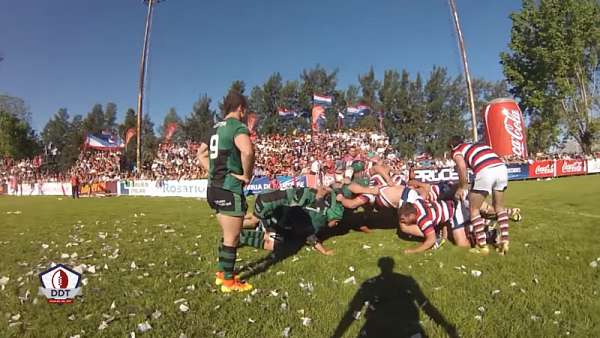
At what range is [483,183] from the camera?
19.5 feet

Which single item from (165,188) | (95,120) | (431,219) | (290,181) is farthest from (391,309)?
(95,120)

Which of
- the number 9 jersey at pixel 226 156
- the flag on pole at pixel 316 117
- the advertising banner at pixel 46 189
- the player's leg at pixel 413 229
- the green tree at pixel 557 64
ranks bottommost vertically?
the advertising banner at pixel 46 189

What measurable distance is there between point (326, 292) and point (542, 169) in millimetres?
31246

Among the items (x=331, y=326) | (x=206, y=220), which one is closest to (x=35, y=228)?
(x=206, y=220)

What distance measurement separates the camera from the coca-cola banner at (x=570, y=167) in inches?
1182

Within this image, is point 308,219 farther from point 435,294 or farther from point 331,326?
point 331,326

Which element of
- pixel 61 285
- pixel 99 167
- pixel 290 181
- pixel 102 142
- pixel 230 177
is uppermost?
pixel 102 142

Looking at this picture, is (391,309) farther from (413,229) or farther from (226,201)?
(413,229)

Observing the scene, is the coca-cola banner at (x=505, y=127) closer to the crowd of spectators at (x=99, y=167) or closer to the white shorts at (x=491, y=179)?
the white shorts at (x=491, y=179)

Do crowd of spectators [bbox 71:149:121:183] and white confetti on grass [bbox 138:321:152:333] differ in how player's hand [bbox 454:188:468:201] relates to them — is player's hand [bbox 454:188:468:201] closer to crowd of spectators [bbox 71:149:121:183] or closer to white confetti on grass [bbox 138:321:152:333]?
white confetti on grass [bbox 138:321:152:333]

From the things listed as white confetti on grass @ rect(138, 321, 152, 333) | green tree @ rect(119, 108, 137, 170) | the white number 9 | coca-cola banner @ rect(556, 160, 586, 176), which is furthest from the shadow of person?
green tree @ rect(119, 108, 137, 170)

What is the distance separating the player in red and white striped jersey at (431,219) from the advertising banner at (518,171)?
85.8ft

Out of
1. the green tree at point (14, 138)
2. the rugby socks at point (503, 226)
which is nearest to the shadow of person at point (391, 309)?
the rugby socks at point (503, 226)

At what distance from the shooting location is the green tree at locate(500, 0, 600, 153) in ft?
119
